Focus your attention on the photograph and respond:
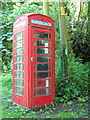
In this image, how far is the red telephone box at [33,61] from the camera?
3.94 metres

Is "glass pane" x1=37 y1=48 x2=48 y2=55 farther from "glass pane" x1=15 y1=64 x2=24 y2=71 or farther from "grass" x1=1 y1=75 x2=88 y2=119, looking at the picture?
"grass" x1=1 y1=75 x2=88 y2=119

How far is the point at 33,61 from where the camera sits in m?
4.00

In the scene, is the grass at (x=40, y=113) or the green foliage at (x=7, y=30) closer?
the grass at (x=40, y=113)

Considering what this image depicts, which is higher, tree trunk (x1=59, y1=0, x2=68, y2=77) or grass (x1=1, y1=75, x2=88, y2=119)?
tree trunk (x1=59, y1=0, x2=68, y2=77)

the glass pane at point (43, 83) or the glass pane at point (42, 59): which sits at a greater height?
the glass pane at point (42, 59)

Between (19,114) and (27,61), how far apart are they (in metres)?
1.32

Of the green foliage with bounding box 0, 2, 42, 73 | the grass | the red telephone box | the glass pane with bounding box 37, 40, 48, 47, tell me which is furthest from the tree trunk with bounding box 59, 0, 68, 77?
the green foliage with bounding box 0, 2, 42, 73

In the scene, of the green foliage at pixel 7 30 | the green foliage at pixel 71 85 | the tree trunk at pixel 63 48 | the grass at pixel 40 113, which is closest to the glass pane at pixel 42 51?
the tree trunk at pixel 63 48

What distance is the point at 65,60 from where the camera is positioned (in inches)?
207

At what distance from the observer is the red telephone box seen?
3.94m

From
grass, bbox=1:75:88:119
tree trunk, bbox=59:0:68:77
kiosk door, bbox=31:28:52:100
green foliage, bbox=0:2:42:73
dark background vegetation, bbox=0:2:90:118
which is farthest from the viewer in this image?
green foliage, bbox=0:2:42:73

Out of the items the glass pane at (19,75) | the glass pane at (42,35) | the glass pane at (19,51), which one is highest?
the glass pane at (42,35)

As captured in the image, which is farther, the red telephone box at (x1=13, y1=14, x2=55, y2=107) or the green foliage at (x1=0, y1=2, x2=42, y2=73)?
the green foliage at (x1=0, y1=2, x2=42, y2=73)

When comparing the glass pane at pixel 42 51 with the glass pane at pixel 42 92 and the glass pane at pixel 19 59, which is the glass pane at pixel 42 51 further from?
the glass pane at pixel 42 92
